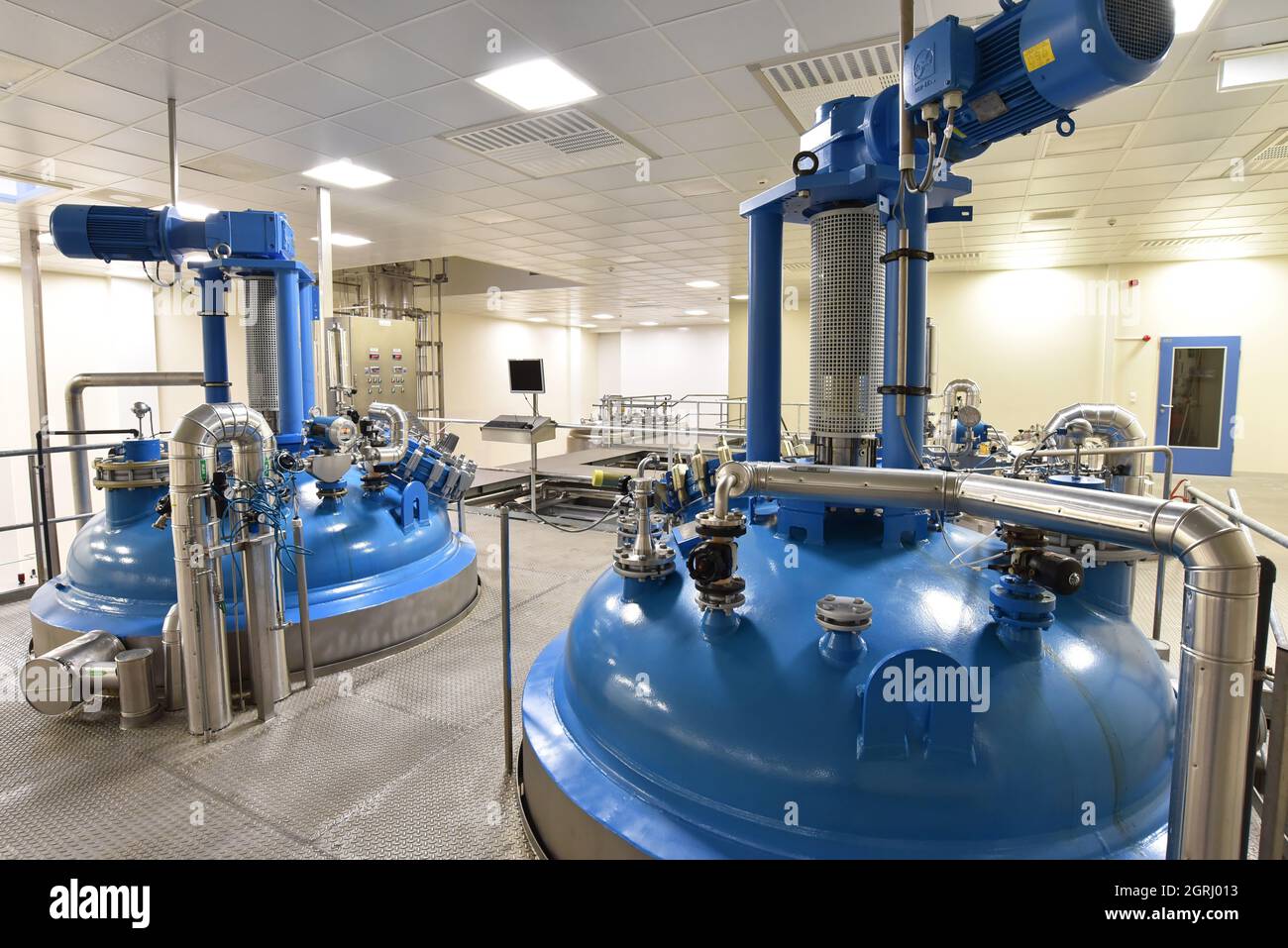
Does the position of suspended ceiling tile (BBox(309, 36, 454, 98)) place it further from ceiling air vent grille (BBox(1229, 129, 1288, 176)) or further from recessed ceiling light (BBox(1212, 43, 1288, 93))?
ceiling air vent grille (BBox(1229, 129, 1288, 176))

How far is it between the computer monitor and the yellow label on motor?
4.89 m

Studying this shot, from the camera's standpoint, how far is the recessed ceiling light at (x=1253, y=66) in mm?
3291

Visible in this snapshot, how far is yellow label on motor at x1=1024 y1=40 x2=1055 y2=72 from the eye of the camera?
1.41 metres

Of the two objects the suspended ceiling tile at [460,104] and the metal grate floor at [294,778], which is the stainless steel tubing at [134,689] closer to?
the metal grate floor at [294,778]

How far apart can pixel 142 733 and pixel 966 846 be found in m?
2.77

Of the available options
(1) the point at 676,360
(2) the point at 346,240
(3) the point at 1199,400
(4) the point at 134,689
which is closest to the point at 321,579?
(4) the point at 134,689

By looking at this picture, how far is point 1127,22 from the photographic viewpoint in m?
1.34

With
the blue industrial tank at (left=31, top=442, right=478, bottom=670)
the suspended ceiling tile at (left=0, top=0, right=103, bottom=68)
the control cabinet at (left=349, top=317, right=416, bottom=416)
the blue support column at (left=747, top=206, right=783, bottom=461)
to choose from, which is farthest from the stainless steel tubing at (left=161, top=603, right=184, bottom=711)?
the control cabinet at (left=349, top=317, right=416, bottom=416)

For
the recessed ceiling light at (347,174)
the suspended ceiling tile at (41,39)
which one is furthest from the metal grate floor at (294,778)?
the recessed ceiling light at (347,174)

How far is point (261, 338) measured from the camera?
11.8 ft

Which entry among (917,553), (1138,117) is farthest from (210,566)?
(1138,117)

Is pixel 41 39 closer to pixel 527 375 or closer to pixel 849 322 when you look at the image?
pixel 527 375

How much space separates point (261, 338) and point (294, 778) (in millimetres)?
2353

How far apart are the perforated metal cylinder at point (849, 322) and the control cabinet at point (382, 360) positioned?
26.6ft
